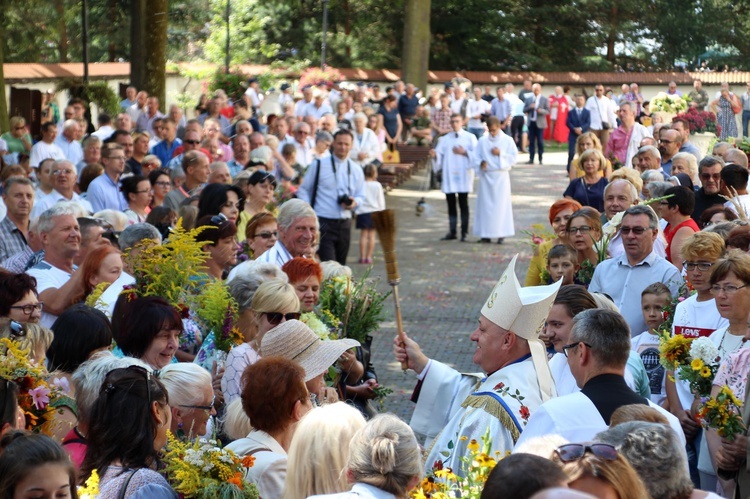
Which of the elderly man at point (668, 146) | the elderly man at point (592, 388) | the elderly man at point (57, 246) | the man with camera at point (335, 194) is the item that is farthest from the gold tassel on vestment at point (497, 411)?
the elderly man at point (668, 146)

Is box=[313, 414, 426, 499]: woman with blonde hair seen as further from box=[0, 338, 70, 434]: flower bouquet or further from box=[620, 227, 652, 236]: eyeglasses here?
box=[620, 227, 652, 236]: eyeglasses

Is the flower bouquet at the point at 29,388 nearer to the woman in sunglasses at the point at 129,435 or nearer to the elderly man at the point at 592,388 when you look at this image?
the woman in sunglasses at the point at 129,435

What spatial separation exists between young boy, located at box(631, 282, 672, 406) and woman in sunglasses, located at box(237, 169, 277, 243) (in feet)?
14.6

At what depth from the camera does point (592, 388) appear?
17.3 feet

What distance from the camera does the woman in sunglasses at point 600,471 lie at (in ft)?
11.9

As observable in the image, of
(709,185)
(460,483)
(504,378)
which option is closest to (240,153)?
(709,185)

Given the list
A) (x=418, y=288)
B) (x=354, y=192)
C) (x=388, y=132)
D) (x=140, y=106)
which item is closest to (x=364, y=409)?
(x=354, y=192)

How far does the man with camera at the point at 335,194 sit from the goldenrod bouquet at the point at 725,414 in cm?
888

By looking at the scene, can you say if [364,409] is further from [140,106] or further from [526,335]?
[140,106]

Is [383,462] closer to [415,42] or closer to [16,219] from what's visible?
[16,219]

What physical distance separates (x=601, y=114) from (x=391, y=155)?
644 cm

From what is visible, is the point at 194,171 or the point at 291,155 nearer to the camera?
the point at 194,171

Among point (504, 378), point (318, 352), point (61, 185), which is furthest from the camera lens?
point (61, 185)

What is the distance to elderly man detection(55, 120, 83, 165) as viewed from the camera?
17125mm
